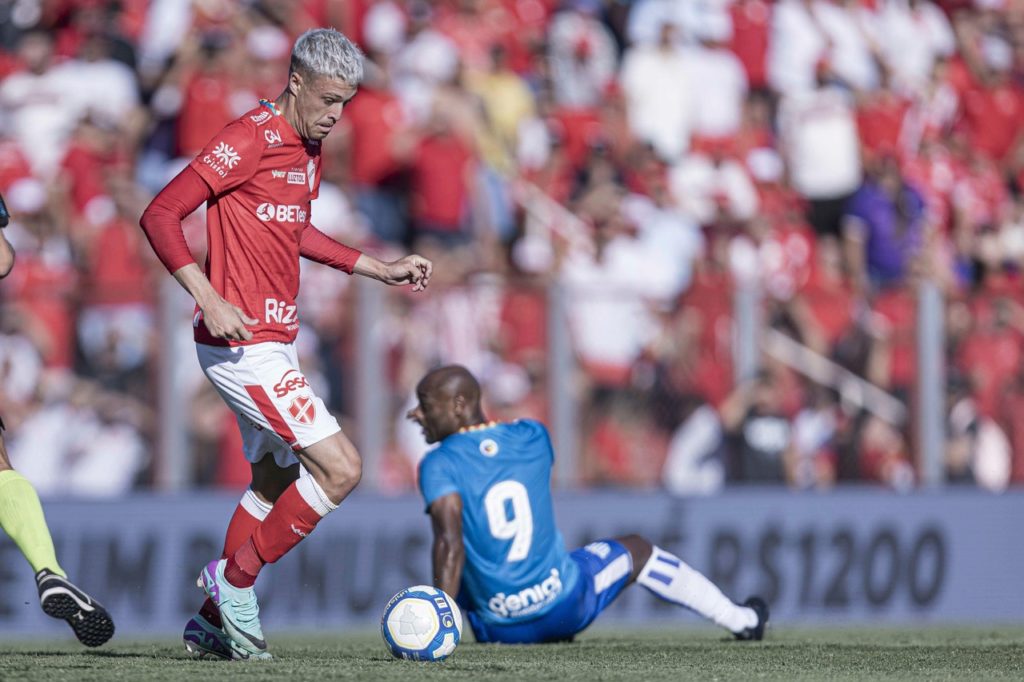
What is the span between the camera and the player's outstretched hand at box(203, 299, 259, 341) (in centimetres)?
605

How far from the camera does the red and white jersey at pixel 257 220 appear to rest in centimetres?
652

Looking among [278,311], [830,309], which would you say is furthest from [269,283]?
[830,309]

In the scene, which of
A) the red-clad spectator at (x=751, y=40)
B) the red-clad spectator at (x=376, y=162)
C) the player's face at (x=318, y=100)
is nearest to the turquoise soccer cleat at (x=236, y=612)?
the player's face at (x=318, y=100)

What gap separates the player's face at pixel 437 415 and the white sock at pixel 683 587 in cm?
116

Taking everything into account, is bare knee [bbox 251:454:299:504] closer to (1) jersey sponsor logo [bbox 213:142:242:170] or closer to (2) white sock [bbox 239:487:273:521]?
(2) white sock [bbox 239:487:273:521]

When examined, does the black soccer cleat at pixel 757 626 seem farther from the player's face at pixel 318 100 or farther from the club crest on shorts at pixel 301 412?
the player's face at pixel 318 100

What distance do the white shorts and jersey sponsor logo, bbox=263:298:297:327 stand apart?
0.09m

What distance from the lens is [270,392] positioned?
6.45 m

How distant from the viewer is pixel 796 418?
12.1 m

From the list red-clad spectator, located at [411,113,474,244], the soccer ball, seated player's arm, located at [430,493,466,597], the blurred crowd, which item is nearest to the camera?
the soccer ball

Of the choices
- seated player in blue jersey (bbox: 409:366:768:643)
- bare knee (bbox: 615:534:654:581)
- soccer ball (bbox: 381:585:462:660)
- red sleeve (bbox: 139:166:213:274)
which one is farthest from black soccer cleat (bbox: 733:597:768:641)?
red sleeve (bbox: 139:166:213:274)

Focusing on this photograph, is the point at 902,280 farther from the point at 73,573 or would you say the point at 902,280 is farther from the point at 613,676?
the point at 613,676

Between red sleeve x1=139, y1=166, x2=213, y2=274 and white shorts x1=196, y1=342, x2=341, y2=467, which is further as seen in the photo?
white shorts x1=196, y1=342, x2=341, y2=467

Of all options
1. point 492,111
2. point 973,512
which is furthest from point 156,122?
point 973,512
